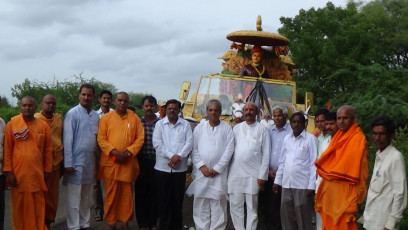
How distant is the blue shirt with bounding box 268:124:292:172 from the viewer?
23.6 feet

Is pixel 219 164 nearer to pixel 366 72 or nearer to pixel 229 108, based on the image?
pixel 229 108

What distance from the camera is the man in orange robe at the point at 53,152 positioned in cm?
704

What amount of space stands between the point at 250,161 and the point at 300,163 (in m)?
0.76

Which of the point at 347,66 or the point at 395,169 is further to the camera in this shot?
the point at 347,66

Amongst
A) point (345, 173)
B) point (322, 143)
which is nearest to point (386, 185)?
point (345, 173)

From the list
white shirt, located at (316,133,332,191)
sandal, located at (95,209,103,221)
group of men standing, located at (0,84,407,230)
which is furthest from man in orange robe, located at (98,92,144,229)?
white shirt, located at (316,133,332,191)

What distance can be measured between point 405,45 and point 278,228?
78.9 feet

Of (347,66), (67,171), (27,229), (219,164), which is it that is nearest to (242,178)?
(219,164)

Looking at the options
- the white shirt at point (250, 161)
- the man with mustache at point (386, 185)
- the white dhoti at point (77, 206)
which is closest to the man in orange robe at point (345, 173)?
the man with mustache at point (386, 185)

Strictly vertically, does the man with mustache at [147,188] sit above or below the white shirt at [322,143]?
below

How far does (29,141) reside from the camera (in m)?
6.59

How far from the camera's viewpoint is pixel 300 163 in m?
6.53

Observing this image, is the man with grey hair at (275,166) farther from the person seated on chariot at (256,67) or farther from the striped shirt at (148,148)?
the person seated on chariot at (256,67)

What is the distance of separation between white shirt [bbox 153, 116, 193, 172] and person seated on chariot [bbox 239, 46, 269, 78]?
3594 mm
